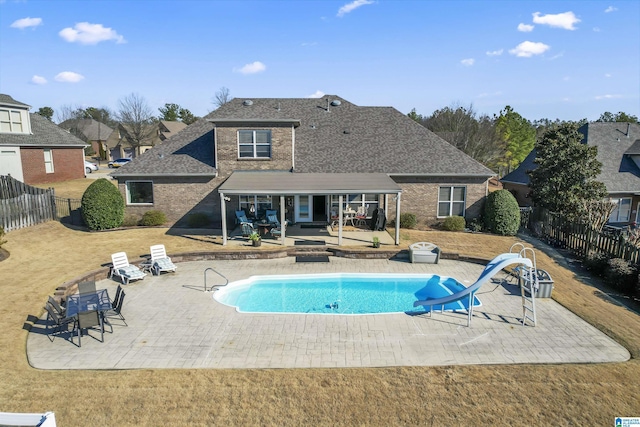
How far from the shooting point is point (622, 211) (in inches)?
1140

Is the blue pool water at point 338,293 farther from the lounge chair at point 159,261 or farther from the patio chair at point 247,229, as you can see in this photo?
the patio chair at point 247,229

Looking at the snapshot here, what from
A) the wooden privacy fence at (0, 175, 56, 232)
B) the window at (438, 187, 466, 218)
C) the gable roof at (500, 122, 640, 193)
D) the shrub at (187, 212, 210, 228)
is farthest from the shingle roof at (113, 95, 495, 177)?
the gable roof at (500, 122, 640, 193)

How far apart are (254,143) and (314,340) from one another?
15.2 m

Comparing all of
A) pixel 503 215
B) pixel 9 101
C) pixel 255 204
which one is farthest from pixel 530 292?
pixel 9 101

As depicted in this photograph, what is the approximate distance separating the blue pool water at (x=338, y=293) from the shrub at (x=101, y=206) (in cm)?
1103

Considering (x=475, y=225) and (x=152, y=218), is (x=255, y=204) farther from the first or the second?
(x=475, y=225)

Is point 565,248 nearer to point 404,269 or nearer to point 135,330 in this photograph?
point 404,269

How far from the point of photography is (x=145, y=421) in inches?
311

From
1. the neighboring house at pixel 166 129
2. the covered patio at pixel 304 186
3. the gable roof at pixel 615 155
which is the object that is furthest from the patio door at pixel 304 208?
the neighboring house at pixel 166 129

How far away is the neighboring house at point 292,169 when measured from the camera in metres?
23.7

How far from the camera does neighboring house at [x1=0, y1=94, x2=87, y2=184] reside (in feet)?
100

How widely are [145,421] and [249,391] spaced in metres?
2.08

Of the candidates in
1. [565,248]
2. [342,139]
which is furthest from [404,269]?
[342,139]

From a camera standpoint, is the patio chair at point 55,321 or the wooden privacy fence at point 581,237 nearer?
the patio chair at point 55,321
